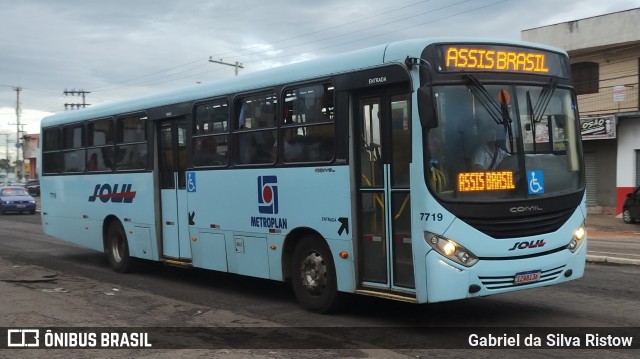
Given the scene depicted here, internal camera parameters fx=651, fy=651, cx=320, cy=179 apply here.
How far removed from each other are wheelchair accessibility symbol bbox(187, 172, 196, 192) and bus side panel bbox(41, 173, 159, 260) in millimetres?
1223

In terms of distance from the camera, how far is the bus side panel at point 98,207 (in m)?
11.7

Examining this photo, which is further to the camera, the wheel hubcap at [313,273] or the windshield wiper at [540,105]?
the wheel hubcap at [313,273]

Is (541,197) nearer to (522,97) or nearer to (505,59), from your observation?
(522,97)

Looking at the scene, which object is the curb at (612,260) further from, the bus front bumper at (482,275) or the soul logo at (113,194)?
the soul logo at (113,194)

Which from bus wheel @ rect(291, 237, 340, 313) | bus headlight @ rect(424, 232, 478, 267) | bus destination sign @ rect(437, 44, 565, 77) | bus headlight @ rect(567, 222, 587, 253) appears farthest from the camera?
bus wheel @ rect(291, 237, 340, 313)

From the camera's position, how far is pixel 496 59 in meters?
7.11

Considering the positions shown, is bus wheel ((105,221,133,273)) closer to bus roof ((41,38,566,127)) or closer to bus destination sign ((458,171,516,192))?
bus roof ((41,38,566,127))

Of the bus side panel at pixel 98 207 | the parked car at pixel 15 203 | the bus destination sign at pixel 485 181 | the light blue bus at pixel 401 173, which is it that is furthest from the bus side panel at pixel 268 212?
the parked car at pixel 15 203

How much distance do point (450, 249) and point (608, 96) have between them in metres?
23.6

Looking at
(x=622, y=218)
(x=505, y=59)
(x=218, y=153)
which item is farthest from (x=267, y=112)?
(x=622, y=218)

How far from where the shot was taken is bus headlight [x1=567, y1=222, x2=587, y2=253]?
743 cm

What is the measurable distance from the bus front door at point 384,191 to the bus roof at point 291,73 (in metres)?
0.44

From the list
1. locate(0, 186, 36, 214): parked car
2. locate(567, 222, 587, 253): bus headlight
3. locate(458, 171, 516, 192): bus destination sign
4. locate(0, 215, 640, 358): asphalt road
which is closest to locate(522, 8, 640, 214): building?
locate(0, 215, 640, 358): asphalt road

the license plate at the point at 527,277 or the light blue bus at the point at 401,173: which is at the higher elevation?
the light blue bus at the point at 401,173
